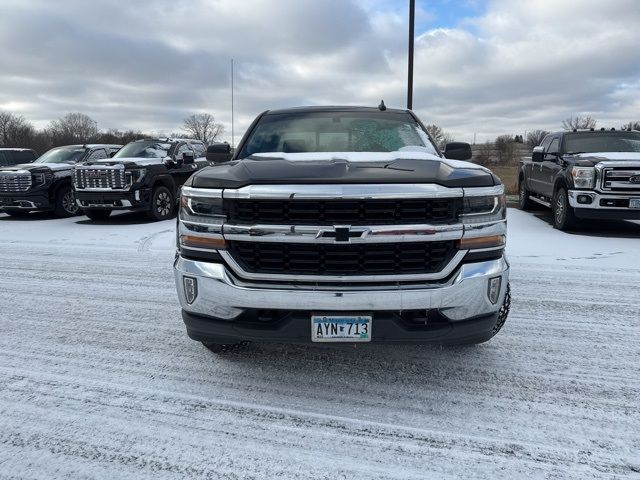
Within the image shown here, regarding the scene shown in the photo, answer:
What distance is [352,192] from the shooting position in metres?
2.60

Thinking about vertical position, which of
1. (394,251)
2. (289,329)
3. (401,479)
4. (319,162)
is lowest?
(401,479)

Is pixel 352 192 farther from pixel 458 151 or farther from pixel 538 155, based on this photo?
pixel 538 155

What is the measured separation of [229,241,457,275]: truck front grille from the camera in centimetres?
266

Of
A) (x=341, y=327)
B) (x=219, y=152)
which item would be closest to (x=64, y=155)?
(x=219, y=152)

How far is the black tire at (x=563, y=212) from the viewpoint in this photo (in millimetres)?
8562

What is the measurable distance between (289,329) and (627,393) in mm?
2105

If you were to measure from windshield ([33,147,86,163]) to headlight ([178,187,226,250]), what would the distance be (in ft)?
35.2

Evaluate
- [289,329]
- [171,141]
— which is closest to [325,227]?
[289,329]

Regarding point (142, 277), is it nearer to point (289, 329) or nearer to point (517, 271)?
point (289, 329)

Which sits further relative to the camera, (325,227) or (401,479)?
(325,227)

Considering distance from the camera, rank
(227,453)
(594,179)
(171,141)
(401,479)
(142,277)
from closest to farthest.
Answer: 1. (401,479)
2. (227,453)
3. (142,277)
4. (594,179)
5. (171,141)

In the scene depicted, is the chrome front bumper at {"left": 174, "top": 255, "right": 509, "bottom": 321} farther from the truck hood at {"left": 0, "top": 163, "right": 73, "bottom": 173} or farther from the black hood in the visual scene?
the truck hood at {"left": 0, "top": 163, "right": 73, "bottom": 173}

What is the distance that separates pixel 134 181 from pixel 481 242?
29.3ft

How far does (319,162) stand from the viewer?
9.67 ft
